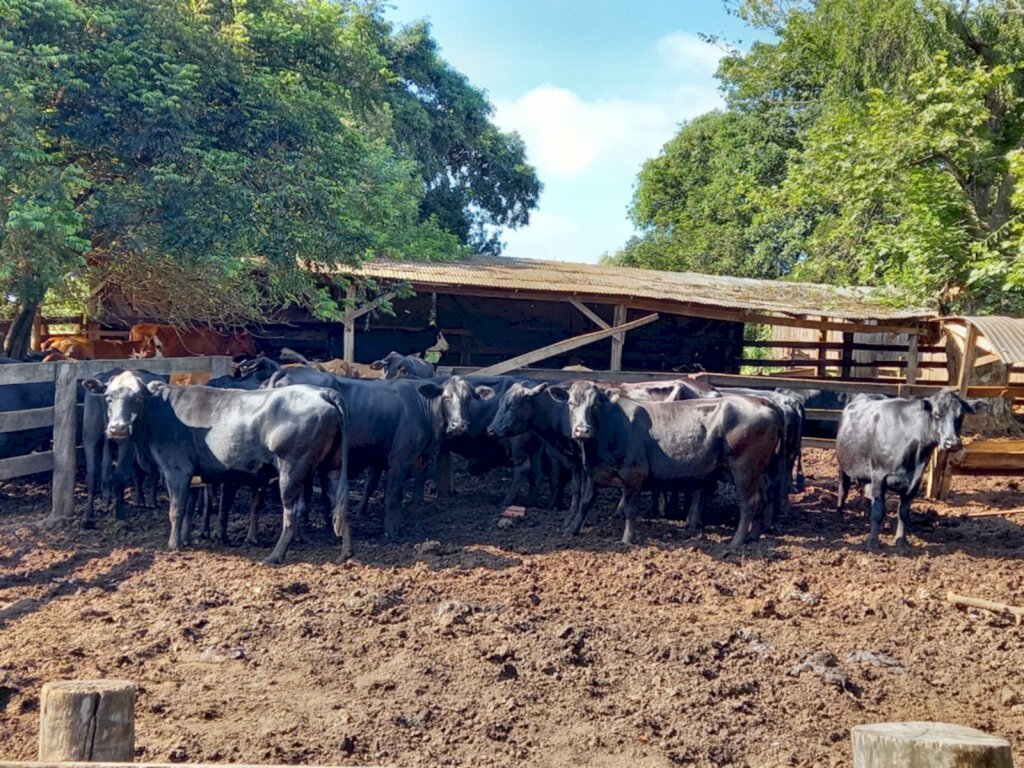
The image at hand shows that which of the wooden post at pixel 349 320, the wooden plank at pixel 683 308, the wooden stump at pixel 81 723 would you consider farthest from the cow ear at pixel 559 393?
the wooden stump at pixel 81 723

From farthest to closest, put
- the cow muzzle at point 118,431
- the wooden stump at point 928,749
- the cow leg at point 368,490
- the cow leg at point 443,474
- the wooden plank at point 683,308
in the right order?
1. the wooden plank at point 683,308
2. the cow leg at point 443,474
3. the cow leg at point 368,490
4. the cow muzzle at point 118,431
5. the wooden stump at point 928,749

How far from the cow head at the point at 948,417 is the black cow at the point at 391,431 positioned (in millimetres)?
5042

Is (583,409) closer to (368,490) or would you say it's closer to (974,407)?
(368,490)

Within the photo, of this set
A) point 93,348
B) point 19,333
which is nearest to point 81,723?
point 19,333

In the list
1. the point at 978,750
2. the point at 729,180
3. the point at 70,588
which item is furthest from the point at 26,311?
the point at 729,180

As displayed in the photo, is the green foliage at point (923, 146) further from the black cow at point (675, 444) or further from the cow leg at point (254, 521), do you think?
the cow leg at point (254, 521)

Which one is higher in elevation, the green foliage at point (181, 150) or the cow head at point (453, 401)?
the green foliage at point (181, 150)

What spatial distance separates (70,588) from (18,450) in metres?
4.50

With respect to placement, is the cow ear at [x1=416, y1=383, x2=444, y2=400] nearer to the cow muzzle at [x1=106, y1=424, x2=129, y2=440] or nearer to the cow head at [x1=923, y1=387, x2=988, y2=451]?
the cow muzzle at [x1=106, y1=424, x2=129, y2=440]

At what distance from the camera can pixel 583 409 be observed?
348 inches

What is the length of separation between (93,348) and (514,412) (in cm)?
934

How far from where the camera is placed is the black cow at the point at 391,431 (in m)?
8.77

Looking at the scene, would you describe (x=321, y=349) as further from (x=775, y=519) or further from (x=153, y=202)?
(x=775, y=519)

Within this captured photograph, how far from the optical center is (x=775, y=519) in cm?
955
